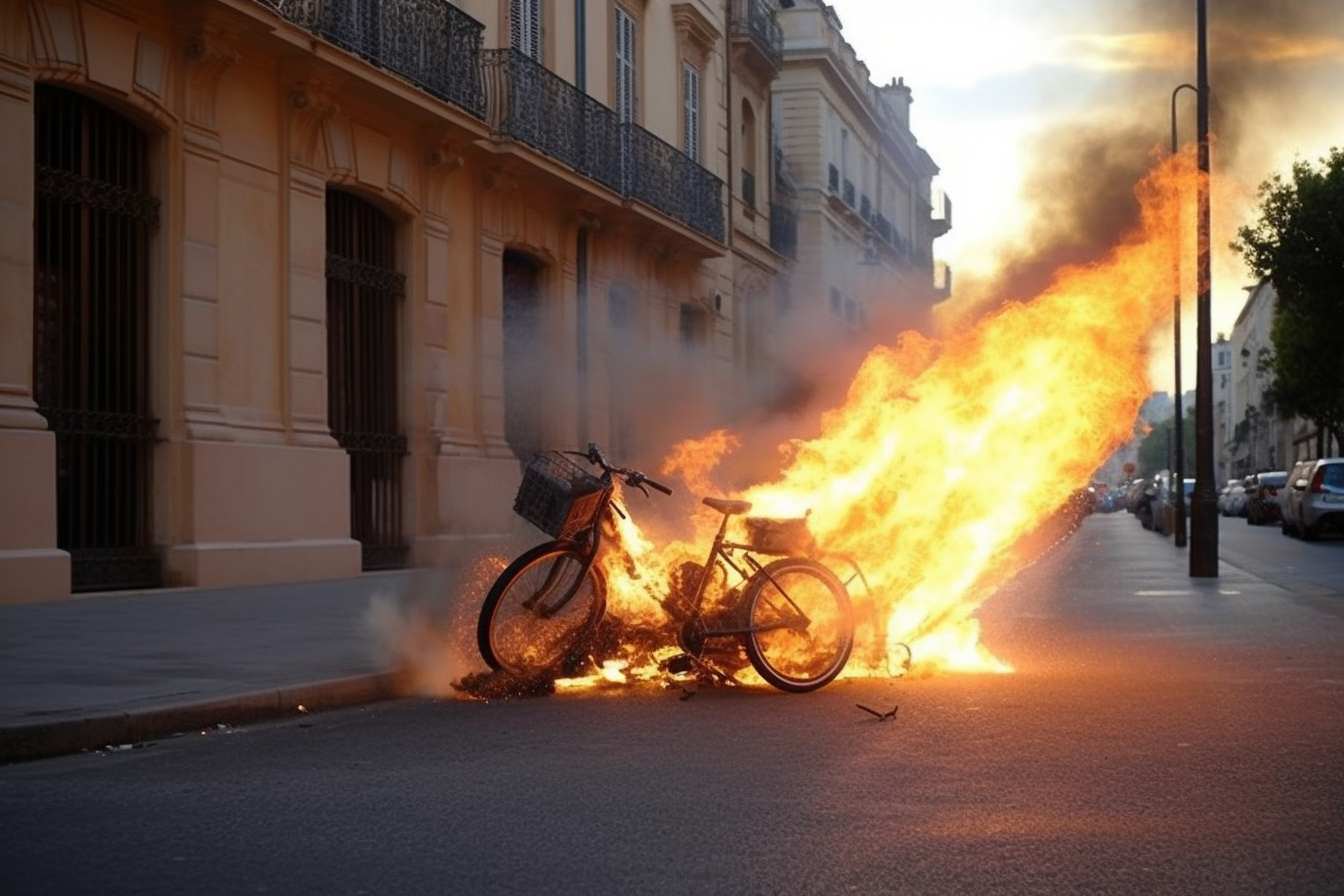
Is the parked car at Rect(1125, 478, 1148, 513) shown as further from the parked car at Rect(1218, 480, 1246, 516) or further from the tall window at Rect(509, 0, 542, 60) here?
the tall window at Rect(509, 0, 542, 60)

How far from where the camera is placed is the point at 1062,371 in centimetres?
1092

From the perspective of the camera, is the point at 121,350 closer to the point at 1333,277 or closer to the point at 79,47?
the point at 79,47

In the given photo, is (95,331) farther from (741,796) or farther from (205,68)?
(741,796)

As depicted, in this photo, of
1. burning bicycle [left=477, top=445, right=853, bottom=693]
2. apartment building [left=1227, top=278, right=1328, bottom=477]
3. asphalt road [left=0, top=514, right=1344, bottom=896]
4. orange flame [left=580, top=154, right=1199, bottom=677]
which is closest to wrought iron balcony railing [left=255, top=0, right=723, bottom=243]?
orange flame [left=580, top=154, right=1199, bottom=677]

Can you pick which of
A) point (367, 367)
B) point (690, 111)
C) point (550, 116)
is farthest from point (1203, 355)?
point (690, 111)

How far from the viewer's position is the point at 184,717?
7.93 meters

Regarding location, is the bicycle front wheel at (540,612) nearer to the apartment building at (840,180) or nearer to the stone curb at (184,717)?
the stone curb at (184,717)

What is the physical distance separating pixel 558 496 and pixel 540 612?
1.98 ft

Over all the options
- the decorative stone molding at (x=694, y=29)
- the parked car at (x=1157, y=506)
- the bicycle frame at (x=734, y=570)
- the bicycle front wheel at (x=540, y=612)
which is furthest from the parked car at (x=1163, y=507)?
the bicycle front wheel at (x=540, y=612)

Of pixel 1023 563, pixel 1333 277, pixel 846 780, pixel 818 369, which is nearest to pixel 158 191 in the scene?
pixel 846 780

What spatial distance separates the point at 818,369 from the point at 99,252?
59.2 ft

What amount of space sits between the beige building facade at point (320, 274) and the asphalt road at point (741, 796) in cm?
276

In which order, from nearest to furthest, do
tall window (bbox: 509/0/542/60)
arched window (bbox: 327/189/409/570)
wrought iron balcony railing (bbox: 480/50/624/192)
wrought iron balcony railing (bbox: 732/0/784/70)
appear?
arched window (bbox: 327/189/409/570) → wrought iron balcony railing (bbox: 480/50/624/192) → tall window (bbox: 509/0/542/60) → wrought iron balcony railing (bbox: 732/0/784/70)

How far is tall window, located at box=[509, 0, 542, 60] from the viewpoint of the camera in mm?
22516
